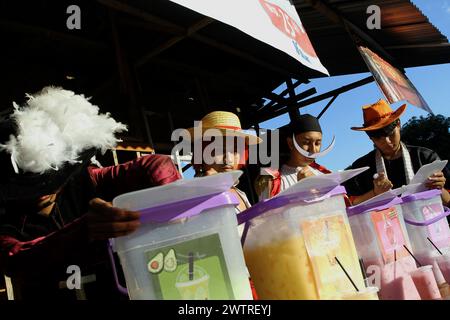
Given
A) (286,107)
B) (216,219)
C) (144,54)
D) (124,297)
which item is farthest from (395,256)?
(286,107)

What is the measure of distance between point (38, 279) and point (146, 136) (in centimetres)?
331

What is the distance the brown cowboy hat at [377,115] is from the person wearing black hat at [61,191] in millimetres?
1557

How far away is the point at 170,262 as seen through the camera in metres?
0.98

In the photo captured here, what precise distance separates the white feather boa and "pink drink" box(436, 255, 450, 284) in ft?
4.54

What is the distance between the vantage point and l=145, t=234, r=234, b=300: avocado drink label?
0.97 metres

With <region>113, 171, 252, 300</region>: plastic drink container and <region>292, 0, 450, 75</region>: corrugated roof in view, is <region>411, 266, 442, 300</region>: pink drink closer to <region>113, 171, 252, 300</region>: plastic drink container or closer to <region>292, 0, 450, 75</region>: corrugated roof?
<region>113, 171, 252, 300</region>: plastic drink container

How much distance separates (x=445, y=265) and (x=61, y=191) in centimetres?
150

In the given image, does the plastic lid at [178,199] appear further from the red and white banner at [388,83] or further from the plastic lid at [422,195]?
the red and white banner at [388,83]

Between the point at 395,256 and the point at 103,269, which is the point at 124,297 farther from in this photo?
the point at 395,256

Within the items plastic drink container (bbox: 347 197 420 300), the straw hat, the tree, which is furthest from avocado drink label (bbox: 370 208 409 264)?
the tree

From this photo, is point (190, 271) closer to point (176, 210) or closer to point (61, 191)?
point (176, 210)

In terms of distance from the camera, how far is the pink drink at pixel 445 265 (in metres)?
1.68

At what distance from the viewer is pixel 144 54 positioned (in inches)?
189

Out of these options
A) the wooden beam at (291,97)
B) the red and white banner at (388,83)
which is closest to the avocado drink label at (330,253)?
the red and white banner at (388,83)
